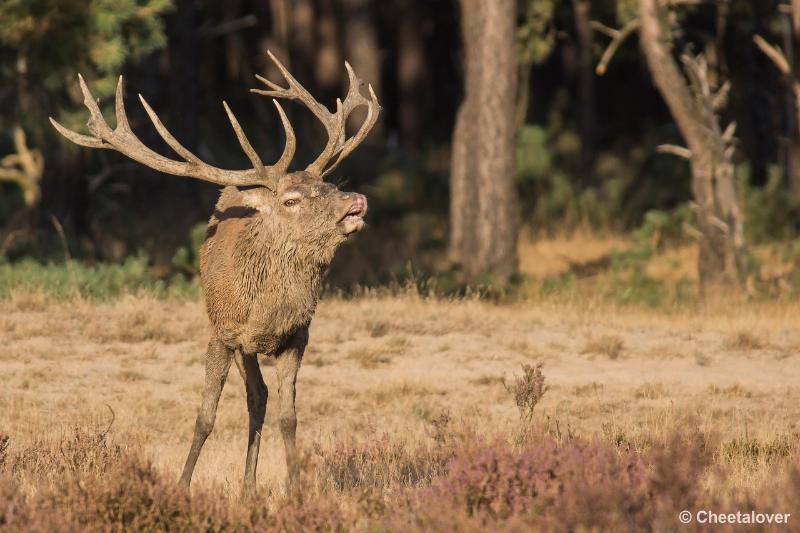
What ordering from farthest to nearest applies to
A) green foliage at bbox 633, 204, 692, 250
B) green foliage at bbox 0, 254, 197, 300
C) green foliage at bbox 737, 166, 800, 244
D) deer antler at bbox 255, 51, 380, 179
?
1. green foliage at bbox 737, 166, 800, 244
2. green foliage at bbox 633, 204, 692, 250
3. green foliage at bbox 0, 254, 197, 300
4. deer antler at bbox 255, 51, 380, 179

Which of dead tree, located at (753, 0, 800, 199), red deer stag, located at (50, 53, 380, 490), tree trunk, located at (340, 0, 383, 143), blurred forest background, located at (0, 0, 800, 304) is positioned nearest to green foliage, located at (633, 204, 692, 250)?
blurred forest background, located at (0, 0, 800, 304)

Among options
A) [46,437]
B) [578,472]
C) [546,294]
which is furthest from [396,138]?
[578,472]

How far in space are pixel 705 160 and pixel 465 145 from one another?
363 centimetres

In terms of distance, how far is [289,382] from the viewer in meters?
8.57

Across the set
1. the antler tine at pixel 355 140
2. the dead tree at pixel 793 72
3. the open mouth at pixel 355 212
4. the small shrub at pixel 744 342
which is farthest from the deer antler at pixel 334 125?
the dead tree at pixel 793 72

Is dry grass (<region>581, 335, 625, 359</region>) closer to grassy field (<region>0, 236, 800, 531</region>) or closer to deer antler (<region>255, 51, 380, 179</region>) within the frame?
grassy field (<region>0, 236, 800, 531</region>)

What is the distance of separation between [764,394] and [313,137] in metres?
17.1

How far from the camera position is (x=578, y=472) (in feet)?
23.3

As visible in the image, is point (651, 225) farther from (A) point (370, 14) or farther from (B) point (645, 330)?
(A) point (370, 14)

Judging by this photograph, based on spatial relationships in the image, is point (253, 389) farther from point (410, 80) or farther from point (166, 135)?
point (410, 80)

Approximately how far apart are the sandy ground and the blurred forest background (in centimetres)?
178

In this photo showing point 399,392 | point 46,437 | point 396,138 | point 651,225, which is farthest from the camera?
point 396,138

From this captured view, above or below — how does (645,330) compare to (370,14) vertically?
below

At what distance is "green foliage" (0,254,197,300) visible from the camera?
1438cm
